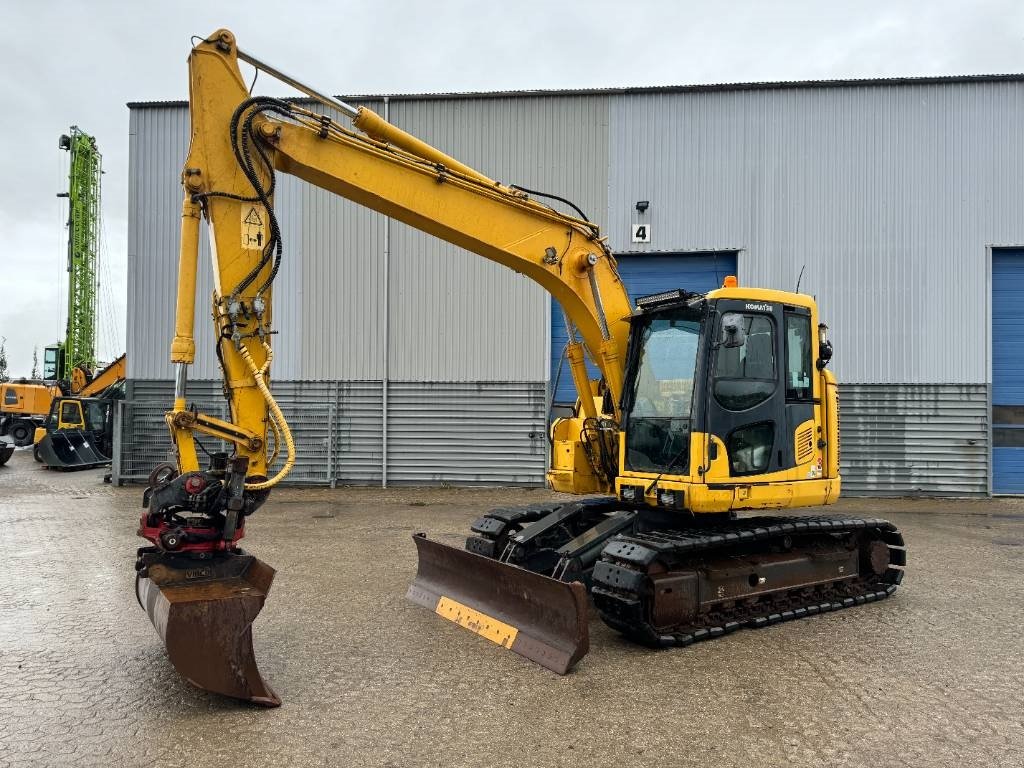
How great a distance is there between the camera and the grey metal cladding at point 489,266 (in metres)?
15.3

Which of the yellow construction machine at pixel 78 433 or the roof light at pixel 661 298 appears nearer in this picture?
the roof light at pixel 661 298

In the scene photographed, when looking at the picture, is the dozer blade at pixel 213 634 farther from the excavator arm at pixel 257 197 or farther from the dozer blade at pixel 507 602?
the dozer blade at pixel 507 602

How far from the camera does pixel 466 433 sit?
1537 centimetres

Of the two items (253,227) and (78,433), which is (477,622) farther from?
(78,433)

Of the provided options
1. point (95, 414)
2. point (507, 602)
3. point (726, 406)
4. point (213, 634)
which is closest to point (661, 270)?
point (726, 406)

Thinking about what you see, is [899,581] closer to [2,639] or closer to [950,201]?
[2,639]

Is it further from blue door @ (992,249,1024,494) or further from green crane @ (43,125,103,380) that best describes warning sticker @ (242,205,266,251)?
green crane @ (43,125,103,380)

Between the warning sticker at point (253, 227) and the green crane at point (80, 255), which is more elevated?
the green crane at point (80, 255)

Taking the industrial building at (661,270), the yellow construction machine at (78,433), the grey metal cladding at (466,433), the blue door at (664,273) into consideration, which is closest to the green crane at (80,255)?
the yellow construction machine at (78,433)

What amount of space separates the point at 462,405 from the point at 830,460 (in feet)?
30.5

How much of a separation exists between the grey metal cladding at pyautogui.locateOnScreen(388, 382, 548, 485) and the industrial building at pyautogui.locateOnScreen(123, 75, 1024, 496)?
0.04 metres

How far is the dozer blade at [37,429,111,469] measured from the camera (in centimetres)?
2003

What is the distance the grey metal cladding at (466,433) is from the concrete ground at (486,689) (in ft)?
23.6

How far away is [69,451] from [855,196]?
66.0ft
